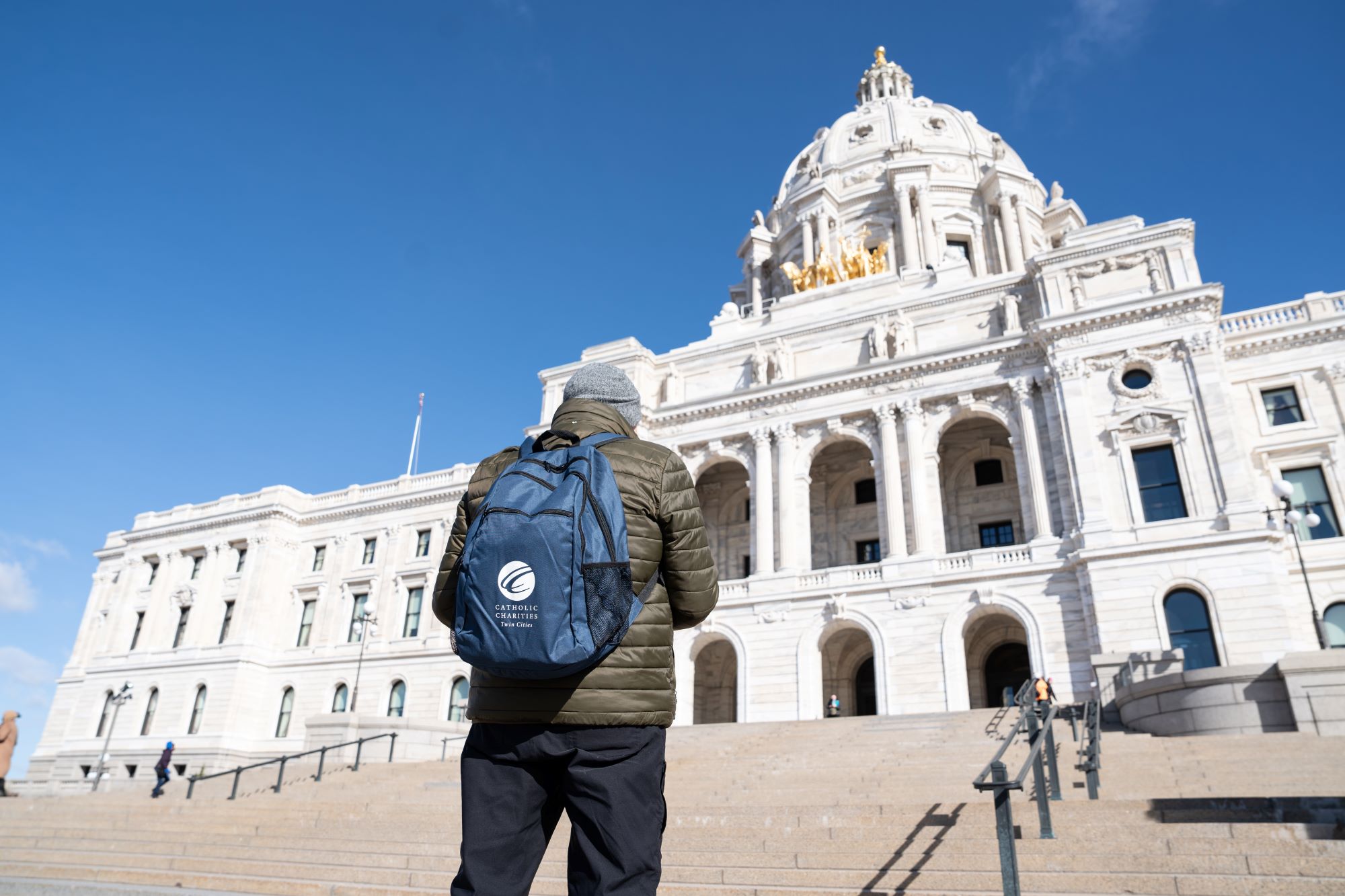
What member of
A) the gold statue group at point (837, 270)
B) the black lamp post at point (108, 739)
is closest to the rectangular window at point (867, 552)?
the gold statue group at point (837, 270)

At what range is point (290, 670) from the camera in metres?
45.2

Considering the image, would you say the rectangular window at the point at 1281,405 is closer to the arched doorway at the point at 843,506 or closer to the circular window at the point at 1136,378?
the circular window at the point at 1136,378

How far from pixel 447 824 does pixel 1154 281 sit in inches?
1094

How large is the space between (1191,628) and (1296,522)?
505 cm

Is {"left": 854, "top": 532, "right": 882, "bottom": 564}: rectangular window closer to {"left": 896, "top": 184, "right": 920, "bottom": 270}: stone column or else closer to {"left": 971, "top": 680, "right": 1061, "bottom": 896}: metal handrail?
{"left": 896, "top": 184, "right": 920, "bottom": 270}: stone column

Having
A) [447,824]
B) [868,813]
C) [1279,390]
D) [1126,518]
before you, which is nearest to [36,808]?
[447,824]

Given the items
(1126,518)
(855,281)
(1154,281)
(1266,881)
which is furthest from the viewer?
(855,281)

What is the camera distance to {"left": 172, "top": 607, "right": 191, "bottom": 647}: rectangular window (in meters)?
47.6

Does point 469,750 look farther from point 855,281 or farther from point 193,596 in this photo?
point 193,596

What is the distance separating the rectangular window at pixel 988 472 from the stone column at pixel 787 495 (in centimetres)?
738

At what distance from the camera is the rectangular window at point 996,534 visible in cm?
3325

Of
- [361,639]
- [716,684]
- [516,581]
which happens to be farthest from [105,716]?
[516,581]

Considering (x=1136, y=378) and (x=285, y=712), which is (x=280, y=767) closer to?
(x=285, y=712)

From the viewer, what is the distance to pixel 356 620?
44.4m
